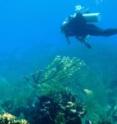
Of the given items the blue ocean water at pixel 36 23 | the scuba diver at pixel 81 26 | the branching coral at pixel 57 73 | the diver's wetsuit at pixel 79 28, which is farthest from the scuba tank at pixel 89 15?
the blue ocean water at pixel 36 23

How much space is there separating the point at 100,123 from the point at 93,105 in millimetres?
3387

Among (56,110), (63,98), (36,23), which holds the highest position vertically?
(36,23)

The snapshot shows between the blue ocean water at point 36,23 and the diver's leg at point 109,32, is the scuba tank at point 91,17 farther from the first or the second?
the blue ocean water at point 36,23

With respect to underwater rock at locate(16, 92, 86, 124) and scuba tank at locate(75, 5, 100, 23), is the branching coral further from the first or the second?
underwater rock at locate(16, 92, 86, 124)

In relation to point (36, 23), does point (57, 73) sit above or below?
below

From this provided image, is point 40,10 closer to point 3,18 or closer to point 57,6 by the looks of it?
point 57,6

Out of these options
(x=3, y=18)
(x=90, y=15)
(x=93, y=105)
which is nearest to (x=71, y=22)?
(x=90, y=15)

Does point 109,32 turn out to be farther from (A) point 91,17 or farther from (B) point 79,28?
(B) point 79,28

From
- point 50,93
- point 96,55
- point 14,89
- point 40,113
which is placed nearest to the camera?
point 40,113

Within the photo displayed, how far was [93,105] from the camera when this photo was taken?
38.3ft

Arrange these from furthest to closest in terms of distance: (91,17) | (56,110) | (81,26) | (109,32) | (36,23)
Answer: (36,23)
(109,32)
(81,26)
(91,17)
(56,110)

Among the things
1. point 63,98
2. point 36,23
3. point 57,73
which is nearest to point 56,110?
point 63,98

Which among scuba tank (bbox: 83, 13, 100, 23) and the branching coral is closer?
scuba tank (bbox: 83, 13, 100, 23)

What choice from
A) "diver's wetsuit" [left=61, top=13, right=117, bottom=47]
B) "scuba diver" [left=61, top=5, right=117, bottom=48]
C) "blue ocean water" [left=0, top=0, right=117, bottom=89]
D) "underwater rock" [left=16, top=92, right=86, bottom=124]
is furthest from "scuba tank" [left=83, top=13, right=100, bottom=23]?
"blue ocean water" [left=0, top=0, right=117, bottom=89]
